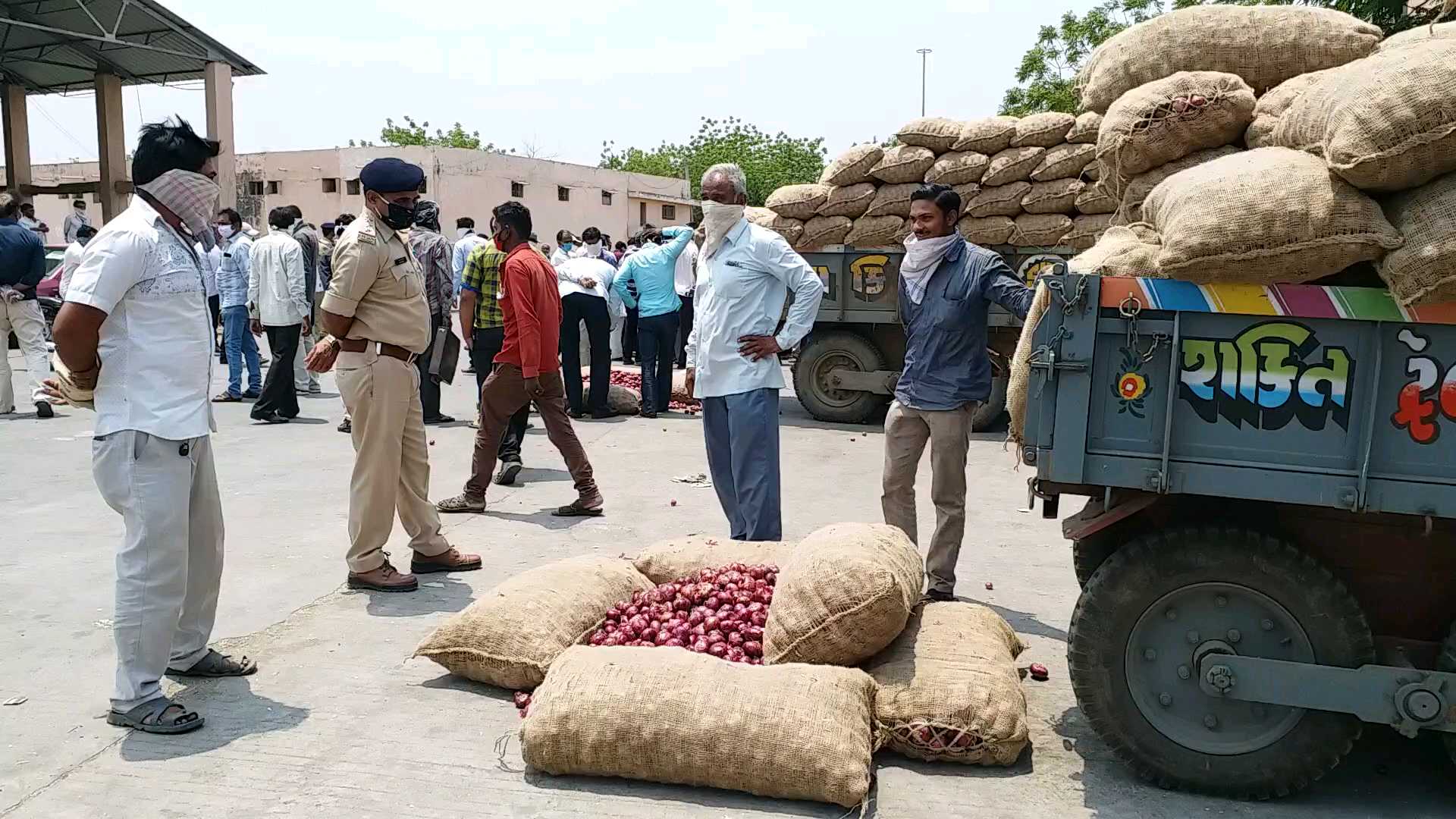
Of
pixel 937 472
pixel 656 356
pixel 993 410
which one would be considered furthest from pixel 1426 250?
pixel 656 356

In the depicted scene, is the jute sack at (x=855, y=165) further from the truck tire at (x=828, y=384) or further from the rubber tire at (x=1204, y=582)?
the rubber tire at (x=1204, y=582)

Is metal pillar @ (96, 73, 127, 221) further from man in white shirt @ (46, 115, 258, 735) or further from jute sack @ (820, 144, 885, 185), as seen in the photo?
man in white shirt @ (46, 115, 258, 735)

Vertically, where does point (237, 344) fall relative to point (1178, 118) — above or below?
below

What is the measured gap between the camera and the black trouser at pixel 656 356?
1173 cm

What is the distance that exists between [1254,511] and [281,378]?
31.3 feet

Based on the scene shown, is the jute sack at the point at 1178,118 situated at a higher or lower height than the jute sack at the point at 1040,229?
higher

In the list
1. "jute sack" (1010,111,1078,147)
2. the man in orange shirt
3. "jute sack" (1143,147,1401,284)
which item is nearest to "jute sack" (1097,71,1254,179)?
"jute sack" (1143,147,1401,284)

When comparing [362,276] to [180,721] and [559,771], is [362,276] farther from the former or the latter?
[559,771]

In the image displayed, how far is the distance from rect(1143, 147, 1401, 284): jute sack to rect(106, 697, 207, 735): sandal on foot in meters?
3.61

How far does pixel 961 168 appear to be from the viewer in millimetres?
11055

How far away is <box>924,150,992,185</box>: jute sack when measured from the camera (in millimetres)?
11039

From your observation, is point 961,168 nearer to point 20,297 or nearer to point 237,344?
point 237,344

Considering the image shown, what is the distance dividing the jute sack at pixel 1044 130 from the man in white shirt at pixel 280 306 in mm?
7384

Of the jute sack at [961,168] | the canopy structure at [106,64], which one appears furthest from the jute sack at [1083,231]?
the canopy structure at [106,64]
